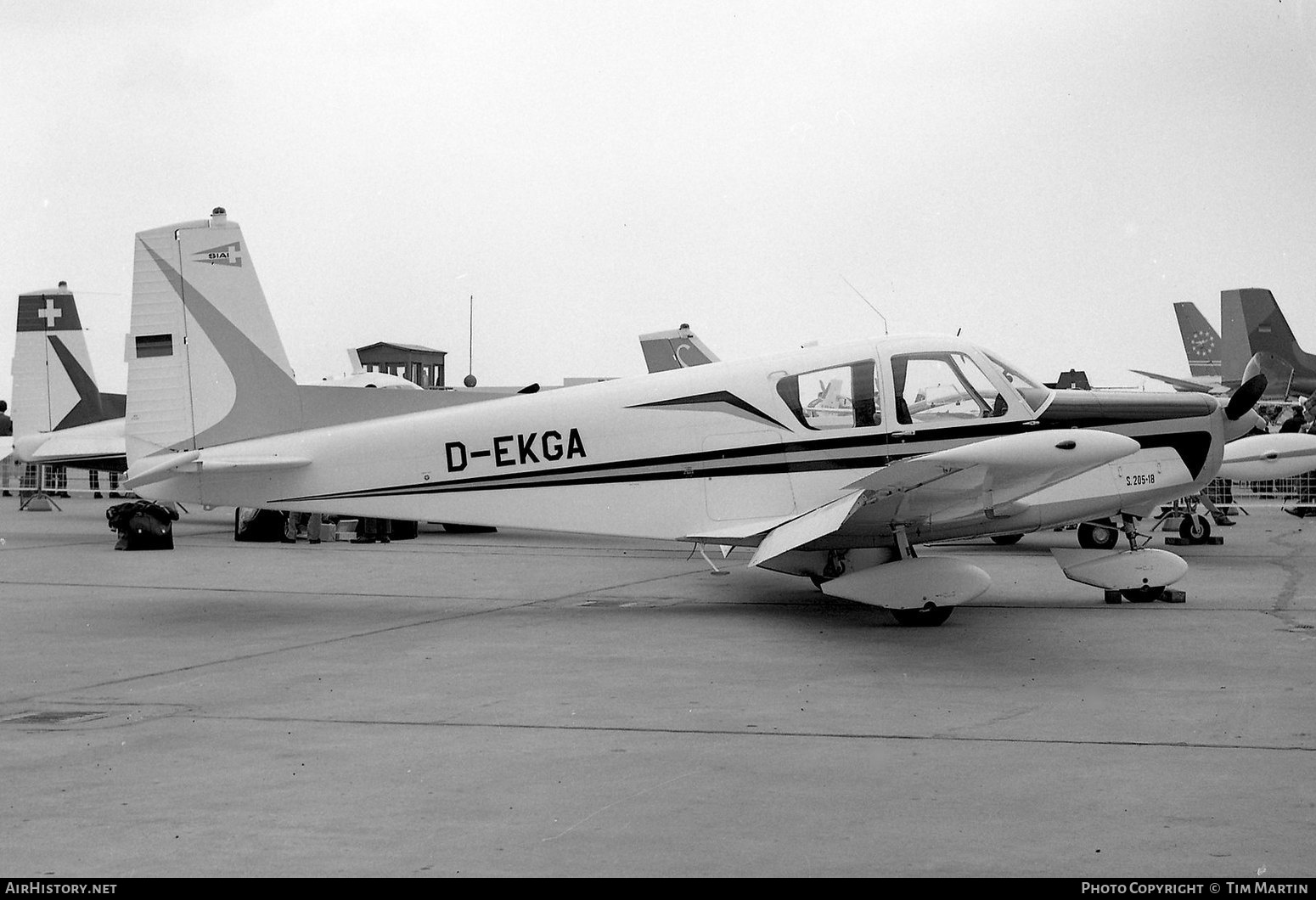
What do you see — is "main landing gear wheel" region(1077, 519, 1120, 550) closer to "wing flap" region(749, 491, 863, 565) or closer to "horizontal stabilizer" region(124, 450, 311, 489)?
"wing flap" region(749, 491, 863, 565)

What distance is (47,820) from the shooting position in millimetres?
4590

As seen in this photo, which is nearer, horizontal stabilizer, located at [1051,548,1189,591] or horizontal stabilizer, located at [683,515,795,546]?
horizontal stabilizer, located at [683,515,795,546]

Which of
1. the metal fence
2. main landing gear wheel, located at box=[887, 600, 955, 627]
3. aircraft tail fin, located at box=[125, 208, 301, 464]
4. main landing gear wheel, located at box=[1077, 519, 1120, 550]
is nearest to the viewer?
main landing gear wheel, located at box=[887, 600, 955, 627]

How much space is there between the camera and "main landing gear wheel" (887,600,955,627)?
32.4 feet

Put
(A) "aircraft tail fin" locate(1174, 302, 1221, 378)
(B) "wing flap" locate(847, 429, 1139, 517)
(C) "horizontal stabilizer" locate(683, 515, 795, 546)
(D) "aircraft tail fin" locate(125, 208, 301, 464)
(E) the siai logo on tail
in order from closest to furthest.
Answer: (B) "wing flap" locate(847, 429, 1139, 517) < (C) "horizontal stabilizer" locate(683, 515, 795, 546) < (D) "aircraft tail fin" locate(125, 208, 301, 464) < (E) the siai logo on tail < (A) "aircraft tail fin" locate(1174, 302, 1221, 378)

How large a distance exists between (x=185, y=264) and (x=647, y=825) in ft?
26.6

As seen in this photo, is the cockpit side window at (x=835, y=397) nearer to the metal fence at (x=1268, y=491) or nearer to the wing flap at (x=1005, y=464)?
the wing flap at (x=1005, y=464)

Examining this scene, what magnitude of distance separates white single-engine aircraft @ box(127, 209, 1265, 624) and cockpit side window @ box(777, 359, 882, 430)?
2 centimetres

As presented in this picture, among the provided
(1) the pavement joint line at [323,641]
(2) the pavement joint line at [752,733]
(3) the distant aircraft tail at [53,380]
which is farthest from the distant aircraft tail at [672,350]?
(2) the pavement joint line at [752,733]

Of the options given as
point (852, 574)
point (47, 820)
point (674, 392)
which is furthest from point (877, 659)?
point (47, 820)

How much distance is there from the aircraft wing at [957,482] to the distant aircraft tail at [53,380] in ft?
62.3

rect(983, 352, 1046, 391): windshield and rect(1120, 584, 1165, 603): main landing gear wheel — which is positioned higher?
rect(983, 352, 1046, 391): windshield

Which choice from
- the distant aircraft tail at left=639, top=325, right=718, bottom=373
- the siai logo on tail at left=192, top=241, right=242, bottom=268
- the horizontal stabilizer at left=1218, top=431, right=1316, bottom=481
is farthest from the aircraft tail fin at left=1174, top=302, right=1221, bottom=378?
the siai logo on tail at left=192, top=241, right=242, bottom=268

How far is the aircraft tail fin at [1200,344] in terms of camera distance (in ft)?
148
